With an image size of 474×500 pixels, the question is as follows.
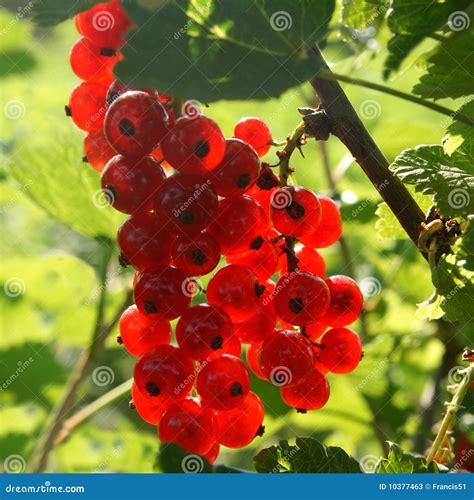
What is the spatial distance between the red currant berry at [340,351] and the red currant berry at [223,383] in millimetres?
113

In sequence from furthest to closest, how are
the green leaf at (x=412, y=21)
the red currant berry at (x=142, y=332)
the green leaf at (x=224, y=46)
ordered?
the red currant berry at (x=142, y=332) < the green leaf at (x=224, y=46) < the green leaf at (x=412, y=21)

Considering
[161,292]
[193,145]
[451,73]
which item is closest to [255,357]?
[161,292]

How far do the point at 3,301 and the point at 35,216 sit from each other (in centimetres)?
30

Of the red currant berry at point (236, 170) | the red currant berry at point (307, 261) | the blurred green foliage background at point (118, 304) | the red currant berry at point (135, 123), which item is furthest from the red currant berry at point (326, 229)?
the blurred green foliage background at point (118, 304)

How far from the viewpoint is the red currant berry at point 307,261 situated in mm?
905

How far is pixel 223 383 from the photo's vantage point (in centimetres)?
81

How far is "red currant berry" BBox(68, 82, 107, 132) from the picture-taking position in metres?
0.91

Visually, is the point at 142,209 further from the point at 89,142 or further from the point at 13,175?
the point at 13,175

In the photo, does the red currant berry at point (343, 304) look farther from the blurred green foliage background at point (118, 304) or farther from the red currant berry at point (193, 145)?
the blurred green foliage background at point (118, 304)

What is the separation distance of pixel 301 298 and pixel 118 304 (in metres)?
0.84

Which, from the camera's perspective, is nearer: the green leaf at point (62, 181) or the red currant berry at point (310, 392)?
the red currant berry at point (310, 392)

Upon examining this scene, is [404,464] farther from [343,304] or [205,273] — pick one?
[205,273]

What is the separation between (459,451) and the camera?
1423mm

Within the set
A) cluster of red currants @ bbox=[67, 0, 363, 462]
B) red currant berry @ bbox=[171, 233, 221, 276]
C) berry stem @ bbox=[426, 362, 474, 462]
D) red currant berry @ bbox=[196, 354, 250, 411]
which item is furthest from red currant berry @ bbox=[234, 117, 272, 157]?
berry stem @ bbox=[426, 362, 474, 462]
